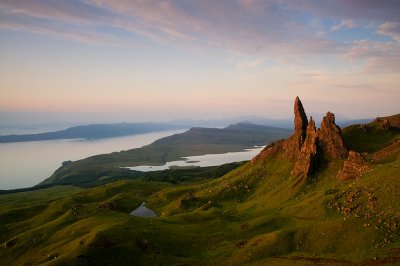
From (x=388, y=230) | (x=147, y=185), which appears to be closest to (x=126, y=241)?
(x=388, y=230)

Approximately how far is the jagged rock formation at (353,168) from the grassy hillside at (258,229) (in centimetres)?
185

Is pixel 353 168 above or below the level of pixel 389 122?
below

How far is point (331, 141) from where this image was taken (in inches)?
3930

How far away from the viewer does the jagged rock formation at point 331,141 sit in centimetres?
9700

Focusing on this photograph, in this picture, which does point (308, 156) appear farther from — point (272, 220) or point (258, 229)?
point (258, 229)

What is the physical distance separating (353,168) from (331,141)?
18.0m

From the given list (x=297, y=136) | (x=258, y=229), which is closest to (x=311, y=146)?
(x=297, y=136)

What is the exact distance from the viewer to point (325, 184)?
88562 millimetres

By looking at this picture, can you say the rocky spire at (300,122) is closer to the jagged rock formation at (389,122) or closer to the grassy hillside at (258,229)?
the grassy hillside at (258,229)

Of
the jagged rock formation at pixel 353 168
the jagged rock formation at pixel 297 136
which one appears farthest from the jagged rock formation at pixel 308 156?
the jagged rock formation at pixel 353 168

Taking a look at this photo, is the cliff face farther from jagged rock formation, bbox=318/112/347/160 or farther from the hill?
the hill

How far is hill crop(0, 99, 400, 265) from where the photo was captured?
57969 mm

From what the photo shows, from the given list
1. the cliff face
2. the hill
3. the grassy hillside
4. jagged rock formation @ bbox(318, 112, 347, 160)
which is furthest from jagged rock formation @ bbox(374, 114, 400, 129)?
jagged rock formation @ bbox(318, 112, 347, 160)

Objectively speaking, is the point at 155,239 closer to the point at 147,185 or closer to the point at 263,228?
the point at 263,228
